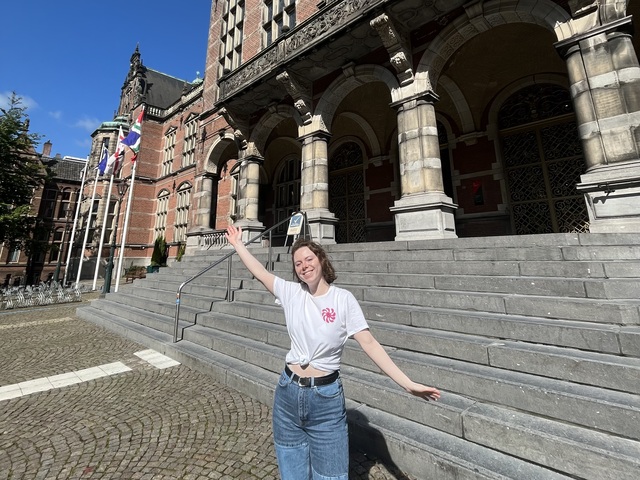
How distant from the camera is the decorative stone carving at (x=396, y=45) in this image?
22.6 ft

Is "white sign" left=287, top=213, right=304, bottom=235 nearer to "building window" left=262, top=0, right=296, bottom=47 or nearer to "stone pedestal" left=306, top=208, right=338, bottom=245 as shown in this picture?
"stone pedestal" left=306, top=208, right=338, bottom=245

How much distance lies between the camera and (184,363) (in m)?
4.55

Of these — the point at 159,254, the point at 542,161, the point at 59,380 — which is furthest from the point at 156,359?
the point at 159,254

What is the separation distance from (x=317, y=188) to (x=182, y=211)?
49.2ft

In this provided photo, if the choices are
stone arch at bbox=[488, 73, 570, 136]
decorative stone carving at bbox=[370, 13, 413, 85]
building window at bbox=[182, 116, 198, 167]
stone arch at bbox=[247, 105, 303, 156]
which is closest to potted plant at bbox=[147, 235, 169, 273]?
building window at bbox=[182, 116, 198, 167]

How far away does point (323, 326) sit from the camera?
1492 mm

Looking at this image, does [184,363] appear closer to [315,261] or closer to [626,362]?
[315,261]

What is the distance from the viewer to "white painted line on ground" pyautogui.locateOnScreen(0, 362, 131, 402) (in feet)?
12.2

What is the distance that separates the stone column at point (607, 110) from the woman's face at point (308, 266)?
505 cm

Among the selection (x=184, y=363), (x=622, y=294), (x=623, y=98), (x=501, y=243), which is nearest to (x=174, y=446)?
(x=184, y=363)

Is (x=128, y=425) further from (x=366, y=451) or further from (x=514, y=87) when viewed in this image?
(x=514, y=87)

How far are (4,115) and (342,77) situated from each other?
71.6ft

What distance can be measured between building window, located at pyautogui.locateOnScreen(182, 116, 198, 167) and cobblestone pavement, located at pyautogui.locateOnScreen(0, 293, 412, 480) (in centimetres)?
Result: 1834

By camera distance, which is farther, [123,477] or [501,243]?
[501,243]
